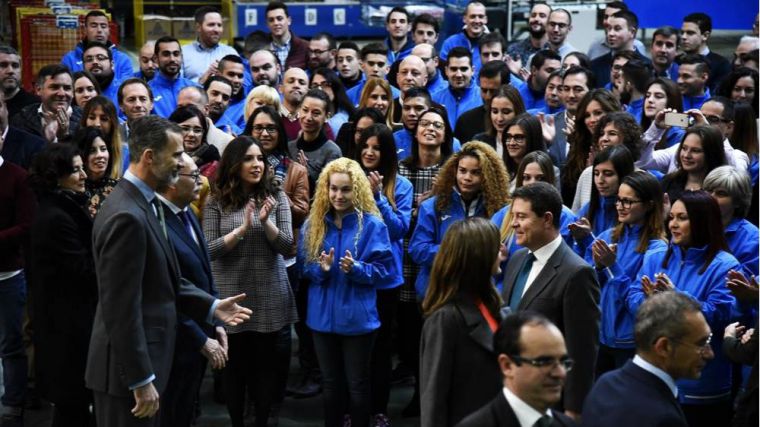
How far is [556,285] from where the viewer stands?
473 cm

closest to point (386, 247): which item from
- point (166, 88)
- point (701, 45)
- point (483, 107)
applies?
point (483, 107)

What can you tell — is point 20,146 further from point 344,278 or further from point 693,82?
point 693,82

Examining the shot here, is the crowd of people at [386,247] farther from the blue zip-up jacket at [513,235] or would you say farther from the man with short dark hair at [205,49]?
the man with short dark hair at [205,49]

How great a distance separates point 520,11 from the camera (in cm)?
1541

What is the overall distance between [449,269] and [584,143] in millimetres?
3347

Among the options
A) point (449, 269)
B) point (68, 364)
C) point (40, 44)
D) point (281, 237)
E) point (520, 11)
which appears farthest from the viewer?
point (520, 11)

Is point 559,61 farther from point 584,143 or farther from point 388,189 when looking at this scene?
point 388,189

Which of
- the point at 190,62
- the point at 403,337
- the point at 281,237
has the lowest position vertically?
the point at 403,337

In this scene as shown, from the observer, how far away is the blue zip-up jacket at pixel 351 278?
20.9 feet

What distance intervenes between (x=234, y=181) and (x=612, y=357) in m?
2.23

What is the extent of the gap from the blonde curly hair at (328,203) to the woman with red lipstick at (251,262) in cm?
14

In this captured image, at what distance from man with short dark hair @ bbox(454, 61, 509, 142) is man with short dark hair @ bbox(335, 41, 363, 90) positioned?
154 cm

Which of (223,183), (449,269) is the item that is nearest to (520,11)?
(223,183)

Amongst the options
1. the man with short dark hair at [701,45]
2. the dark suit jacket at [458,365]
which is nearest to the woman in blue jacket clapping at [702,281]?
the dark suit jacket at [458,365]
